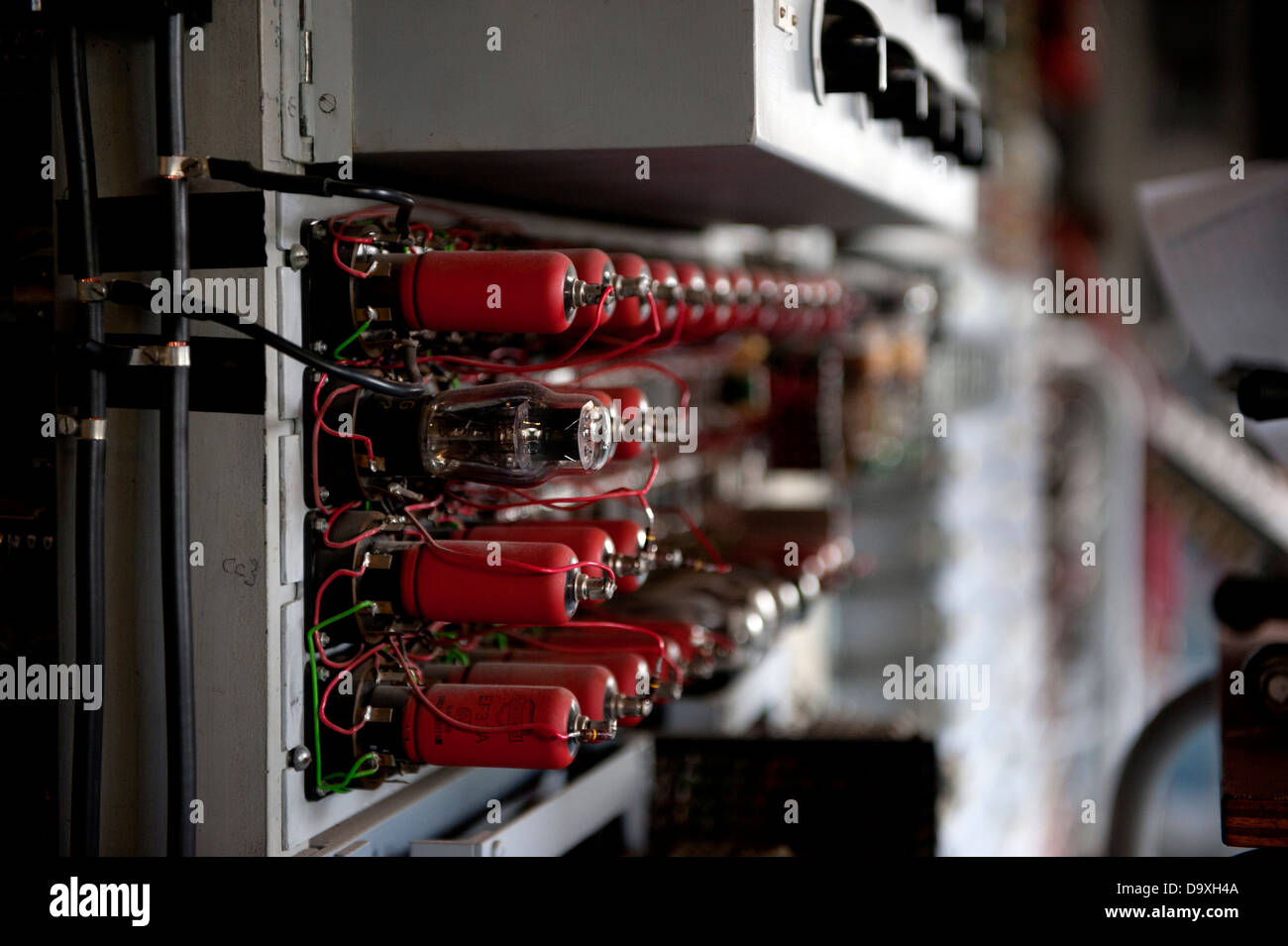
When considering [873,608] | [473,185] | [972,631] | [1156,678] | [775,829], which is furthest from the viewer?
[1156,678]

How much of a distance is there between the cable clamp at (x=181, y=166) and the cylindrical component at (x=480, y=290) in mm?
151

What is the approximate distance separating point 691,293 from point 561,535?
0.32 metres

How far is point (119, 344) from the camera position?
3.03ft

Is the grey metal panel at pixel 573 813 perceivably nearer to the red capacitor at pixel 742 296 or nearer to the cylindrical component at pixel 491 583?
the cylindrical component at pixel 491 583

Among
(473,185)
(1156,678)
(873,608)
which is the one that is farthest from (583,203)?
(1156,678)

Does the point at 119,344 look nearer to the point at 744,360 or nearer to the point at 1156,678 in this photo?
the point at 744,360

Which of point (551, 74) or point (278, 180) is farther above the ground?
point (551, 74)

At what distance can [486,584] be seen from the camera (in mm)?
978

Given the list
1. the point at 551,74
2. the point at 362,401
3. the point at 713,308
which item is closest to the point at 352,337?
the point at 362,401

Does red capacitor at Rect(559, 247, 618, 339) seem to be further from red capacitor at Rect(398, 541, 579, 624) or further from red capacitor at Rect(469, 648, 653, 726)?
red capacitor at Rect(469, 648, 653, 726)

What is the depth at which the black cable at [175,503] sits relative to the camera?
892 mm

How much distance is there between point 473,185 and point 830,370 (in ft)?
3.76

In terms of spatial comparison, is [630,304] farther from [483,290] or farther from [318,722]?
[318,722]

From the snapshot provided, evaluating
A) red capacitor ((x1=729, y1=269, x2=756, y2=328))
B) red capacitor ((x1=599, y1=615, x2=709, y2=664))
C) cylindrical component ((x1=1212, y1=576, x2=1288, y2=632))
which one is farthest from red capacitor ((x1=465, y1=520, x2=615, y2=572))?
cylindrical component ((x1=1212, y1=576, x2=1288, y2=632))
